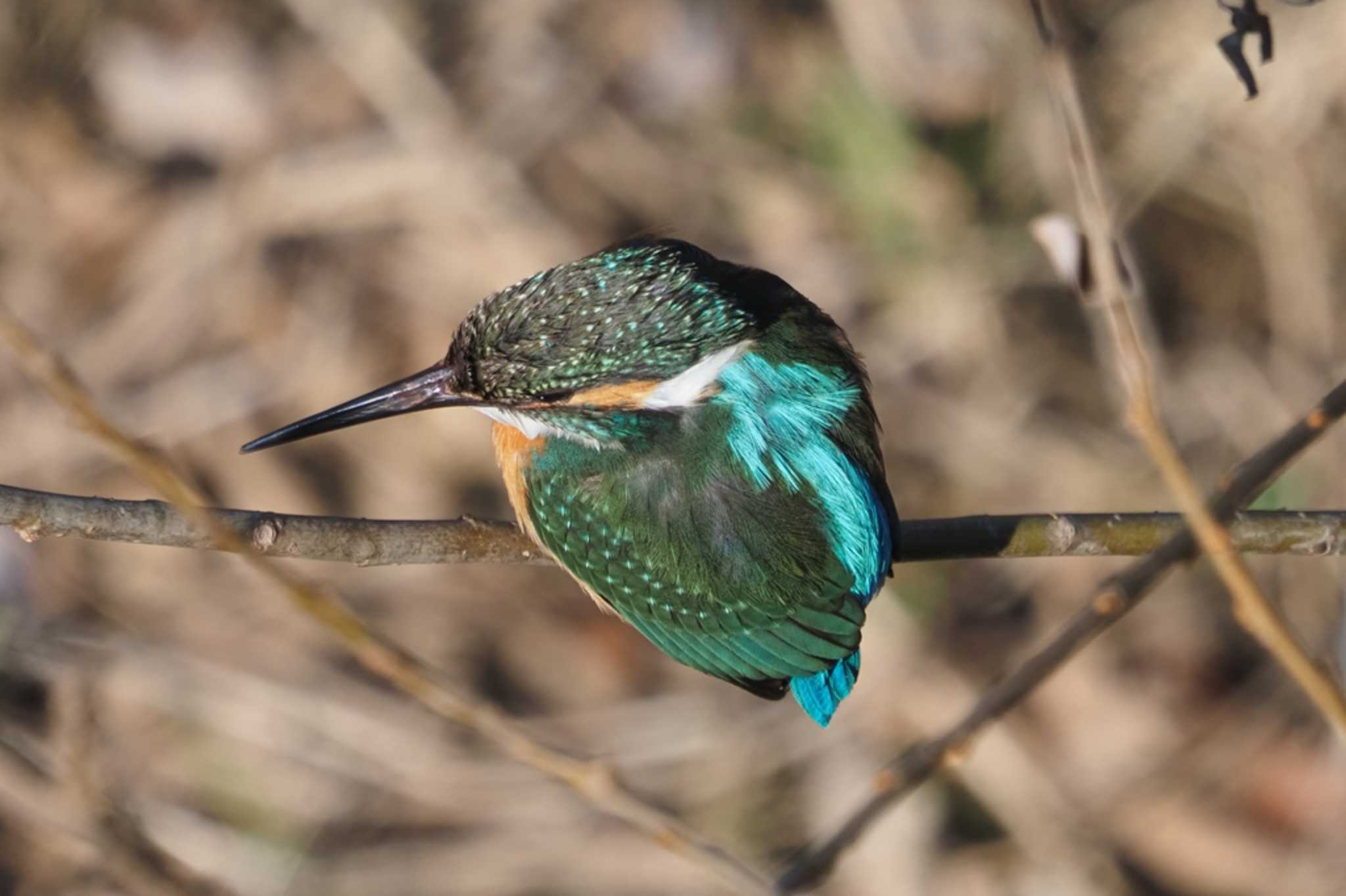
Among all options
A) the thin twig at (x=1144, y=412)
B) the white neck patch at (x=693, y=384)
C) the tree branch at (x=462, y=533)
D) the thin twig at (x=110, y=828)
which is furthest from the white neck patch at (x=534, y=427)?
the thin twig at (x=1144, y=412)

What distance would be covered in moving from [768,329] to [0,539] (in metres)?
2.35

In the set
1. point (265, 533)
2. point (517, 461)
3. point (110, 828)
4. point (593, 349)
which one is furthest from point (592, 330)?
point (110, 828)

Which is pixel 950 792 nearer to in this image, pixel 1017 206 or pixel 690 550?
pixel 1017 206

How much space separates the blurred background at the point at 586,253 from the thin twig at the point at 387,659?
2.46 m

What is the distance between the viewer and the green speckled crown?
2119mm

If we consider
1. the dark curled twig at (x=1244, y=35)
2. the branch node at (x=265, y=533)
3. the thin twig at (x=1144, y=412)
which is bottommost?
the branch node at (x=265, y=533)

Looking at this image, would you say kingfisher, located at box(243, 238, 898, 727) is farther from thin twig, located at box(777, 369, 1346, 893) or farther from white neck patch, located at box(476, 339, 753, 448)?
thin twig, located at box(777, 369, 1346, 893)

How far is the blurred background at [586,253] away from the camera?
3758 millimetres

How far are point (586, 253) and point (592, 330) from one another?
1811 millimetres

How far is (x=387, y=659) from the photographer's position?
1166 mm

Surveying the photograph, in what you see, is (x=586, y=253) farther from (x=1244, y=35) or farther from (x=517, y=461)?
(x=1244, y=35)

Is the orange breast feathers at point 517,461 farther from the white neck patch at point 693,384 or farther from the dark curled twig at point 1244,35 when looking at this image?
the dark curled twig at point 1244,35

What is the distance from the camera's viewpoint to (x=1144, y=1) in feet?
12.7

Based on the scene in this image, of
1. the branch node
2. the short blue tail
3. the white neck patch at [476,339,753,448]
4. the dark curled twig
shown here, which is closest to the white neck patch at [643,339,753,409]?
the white neck patch at [476,339,753,448]
